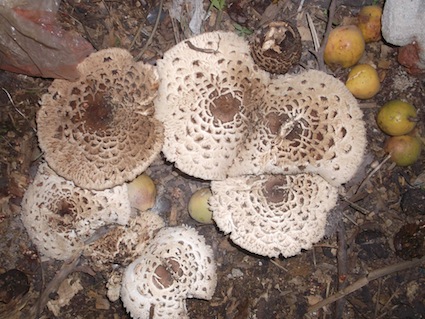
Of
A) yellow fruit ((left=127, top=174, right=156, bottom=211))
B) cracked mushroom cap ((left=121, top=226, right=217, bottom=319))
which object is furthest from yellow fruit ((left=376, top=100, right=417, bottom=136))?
yellow fruit ((left=127, top=174, right=156, bottom=211))

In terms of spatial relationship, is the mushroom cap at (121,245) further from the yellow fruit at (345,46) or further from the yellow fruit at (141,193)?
the yellow fruit at (345,46)

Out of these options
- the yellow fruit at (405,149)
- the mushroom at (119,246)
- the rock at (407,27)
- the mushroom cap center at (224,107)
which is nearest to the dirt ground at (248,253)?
the yellow fruit at (405,149)

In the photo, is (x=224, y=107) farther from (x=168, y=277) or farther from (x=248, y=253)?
(x=248, y=253)

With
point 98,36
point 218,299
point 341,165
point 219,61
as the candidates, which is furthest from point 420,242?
point 98,36

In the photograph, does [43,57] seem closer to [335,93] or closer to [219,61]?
[219,61]

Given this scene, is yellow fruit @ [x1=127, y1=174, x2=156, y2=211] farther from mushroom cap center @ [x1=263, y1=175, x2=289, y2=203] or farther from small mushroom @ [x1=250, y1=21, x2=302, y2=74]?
small mushroom @ [x1=250, y1=21, x2=302, y2=74]
